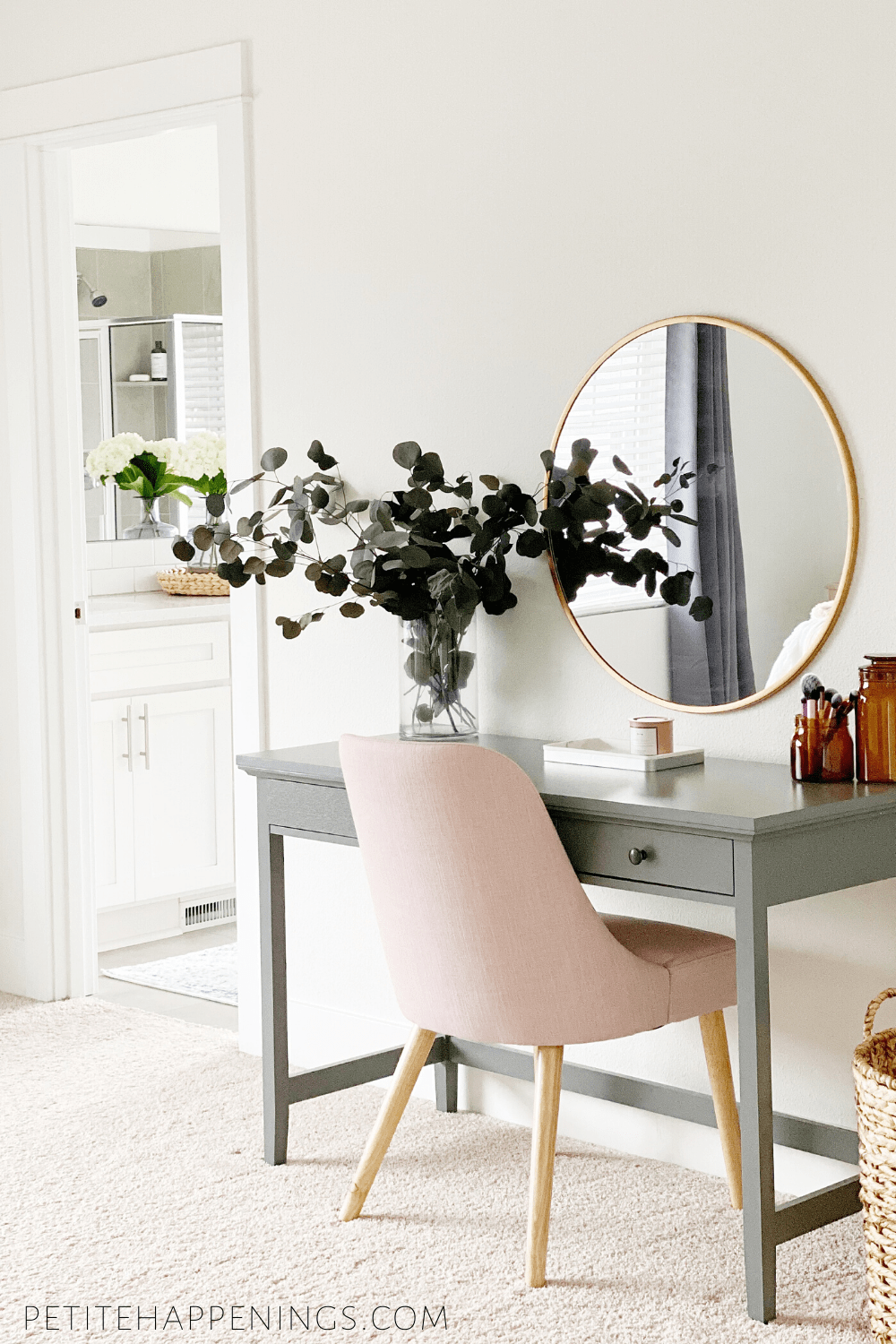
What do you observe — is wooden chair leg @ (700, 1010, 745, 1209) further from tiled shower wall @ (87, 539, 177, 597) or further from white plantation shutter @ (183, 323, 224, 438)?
white plantation shutter @ (183, 323, 224, 438)

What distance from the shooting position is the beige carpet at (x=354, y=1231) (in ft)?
7.91

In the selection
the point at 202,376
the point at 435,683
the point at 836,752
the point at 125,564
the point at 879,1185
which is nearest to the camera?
the point at 879,1185

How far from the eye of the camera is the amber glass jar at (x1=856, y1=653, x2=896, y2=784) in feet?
8.35

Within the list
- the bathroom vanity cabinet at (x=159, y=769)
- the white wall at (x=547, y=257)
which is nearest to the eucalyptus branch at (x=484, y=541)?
the white wall at (x=547, y=257)

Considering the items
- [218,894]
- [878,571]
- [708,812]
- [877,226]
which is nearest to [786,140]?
[877,226]

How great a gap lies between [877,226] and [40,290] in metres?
2.31

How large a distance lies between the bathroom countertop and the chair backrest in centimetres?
192

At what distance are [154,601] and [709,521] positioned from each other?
8.12 feet

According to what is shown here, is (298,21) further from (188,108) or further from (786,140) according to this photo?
(786,140)

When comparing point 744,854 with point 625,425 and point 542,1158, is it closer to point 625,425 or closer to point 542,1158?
point 542,1158

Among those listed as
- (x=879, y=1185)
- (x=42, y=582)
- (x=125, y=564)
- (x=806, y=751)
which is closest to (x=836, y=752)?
(x=806, y=751)

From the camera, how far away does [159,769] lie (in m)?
4.69

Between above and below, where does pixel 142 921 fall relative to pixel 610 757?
below

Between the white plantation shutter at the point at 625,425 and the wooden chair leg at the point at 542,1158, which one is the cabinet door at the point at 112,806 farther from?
the wooden chair leg at the point at 542,1158
